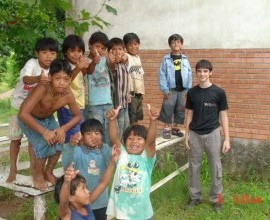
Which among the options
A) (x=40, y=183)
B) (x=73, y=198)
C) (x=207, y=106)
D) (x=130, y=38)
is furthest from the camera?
(x=130, y=38)

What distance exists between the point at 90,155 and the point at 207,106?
1.76 meters

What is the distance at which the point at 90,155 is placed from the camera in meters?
3.08

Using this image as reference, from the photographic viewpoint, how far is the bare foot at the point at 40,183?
132 inches

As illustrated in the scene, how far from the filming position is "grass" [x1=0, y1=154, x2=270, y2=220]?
452cm

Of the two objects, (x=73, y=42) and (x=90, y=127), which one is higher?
(x=73, y=42)

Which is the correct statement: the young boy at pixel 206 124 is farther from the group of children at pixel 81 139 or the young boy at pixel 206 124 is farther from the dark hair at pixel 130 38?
the group of children at pixel 81 139

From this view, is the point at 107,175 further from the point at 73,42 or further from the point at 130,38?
the point at 130,38

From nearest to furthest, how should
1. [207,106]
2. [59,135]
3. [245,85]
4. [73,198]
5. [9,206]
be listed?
[73,198]
[59,135]
[207,106]
[9,206]
[245,85]

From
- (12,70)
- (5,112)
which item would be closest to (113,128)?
(5,112)

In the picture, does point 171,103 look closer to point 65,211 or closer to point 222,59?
point 222,59

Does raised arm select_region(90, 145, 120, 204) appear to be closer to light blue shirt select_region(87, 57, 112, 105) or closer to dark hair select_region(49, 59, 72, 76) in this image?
dark hair select_region(49, 59, 72, 76)

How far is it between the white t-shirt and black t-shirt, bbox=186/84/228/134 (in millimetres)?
1734

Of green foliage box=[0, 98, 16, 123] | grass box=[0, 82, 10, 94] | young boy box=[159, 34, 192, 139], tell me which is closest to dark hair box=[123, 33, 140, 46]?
young boy box=[159, 34, 192, 139]

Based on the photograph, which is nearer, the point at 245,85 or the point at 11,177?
the point at 11,177
